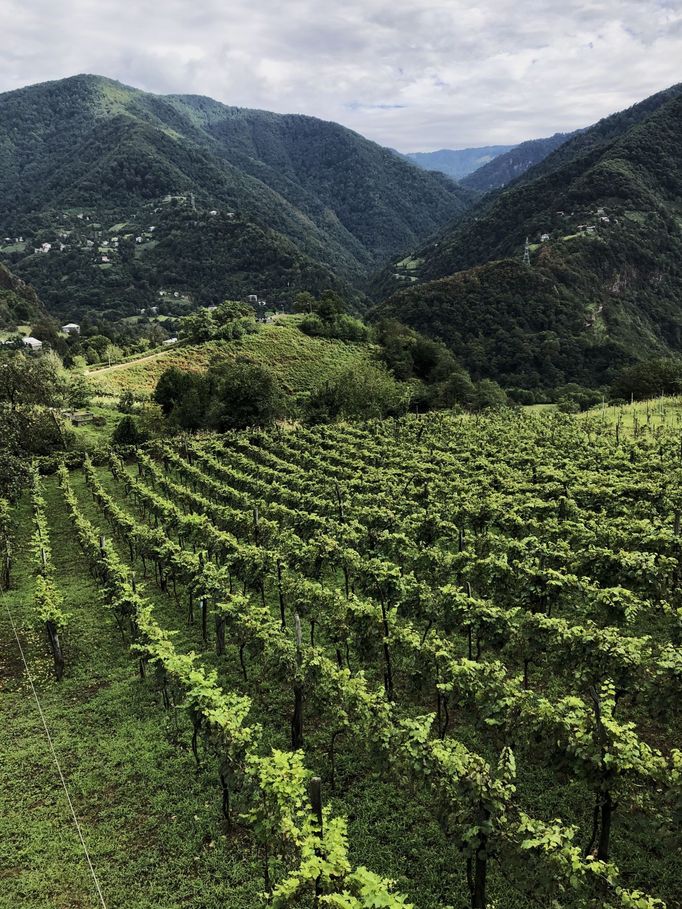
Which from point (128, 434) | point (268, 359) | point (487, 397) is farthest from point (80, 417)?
point (487, 397)

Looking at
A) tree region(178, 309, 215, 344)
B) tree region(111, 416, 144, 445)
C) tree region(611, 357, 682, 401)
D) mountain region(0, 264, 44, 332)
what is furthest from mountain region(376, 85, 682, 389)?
mountain region(0, 264, 44, 332)

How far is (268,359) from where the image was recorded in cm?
7731

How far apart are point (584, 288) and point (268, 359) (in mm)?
81855

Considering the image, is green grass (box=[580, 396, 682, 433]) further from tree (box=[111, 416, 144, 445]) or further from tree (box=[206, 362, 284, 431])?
tree (box=[111, 416, 144, 445])

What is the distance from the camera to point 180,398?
52156 mm

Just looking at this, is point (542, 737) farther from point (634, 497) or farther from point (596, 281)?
point (596, 281)

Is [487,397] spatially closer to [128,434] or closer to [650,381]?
[650,381]

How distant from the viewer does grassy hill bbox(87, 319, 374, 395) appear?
66.8 meters

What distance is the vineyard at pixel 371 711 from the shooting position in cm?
757

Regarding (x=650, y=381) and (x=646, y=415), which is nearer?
(x=646, y=415)

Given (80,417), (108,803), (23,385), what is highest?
(23,385)

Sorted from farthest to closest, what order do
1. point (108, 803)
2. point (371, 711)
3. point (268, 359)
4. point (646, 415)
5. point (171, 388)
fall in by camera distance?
point (268, 359)
point (171, 388)
point (646, 415)
point (108, 803)
point (371, 711)

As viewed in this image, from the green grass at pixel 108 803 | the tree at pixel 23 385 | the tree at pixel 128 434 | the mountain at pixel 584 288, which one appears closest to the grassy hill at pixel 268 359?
the tree at pixel 23 385

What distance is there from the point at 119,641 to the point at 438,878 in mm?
11514
